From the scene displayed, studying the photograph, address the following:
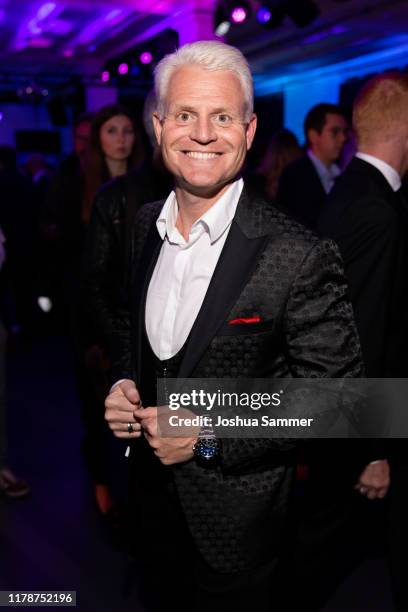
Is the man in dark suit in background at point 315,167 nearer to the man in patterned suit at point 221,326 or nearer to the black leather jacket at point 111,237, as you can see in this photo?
the black leather jacket at point 111,237

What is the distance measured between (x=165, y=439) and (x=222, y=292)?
32 centimetres

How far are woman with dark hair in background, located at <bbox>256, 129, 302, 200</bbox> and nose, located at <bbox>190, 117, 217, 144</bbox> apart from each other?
3509 millimetres

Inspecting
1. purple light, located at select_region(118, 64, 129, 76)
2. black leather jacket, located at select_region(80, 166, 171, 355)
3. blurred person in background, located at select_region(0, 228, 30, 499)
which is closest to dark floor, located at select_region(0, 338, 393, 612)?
blurred person in background, located at select_region(0, 228, 30, 499)

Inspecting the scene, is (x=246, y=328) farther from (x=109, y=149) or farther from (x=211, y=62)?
(x=109, y=149)

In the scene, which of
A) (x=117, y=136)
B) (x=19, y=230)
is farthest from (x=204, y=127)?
(x=19, y=230)

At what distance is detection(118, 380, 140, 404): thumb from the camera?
1387 millimetres

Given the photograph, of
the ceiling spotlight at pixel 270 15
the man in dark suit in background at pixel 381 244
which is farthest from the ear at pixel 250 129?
the ceiling spotlight at pixel 270 15

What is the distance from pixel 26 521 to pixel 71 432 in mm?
1112

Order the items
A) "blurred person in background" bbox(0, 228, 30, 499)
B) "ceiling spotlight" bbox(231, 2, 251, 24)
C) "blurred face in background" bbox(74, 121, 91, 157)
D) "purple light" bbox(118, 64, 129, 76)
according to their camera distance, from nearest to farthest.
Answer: "blurred person in background" bbox(0, 228, 30, 499)
"blurred face in background" bbox(74, 121, 91, 157)
"ceiling spotlight" bbox(231, 2, 251, 24)
"purple light" bbox(118, 64, 129, 76)

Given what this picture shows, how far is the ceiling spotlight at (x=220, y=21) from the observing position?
6.41 m

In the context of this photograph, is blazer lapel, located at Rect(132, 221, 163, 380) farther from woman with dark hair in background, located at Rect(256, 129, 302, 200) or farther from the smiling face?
woman with dark hair in background, located at Rect(256, 129, 302, 200)

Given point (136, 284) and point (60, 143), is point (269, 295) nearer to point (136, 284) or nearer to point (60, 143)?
point (136, 284)

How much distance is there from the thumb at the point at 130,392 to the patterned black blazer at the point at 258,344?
0.10m

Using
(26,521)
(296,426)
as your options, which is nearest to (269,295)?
(296,426)
